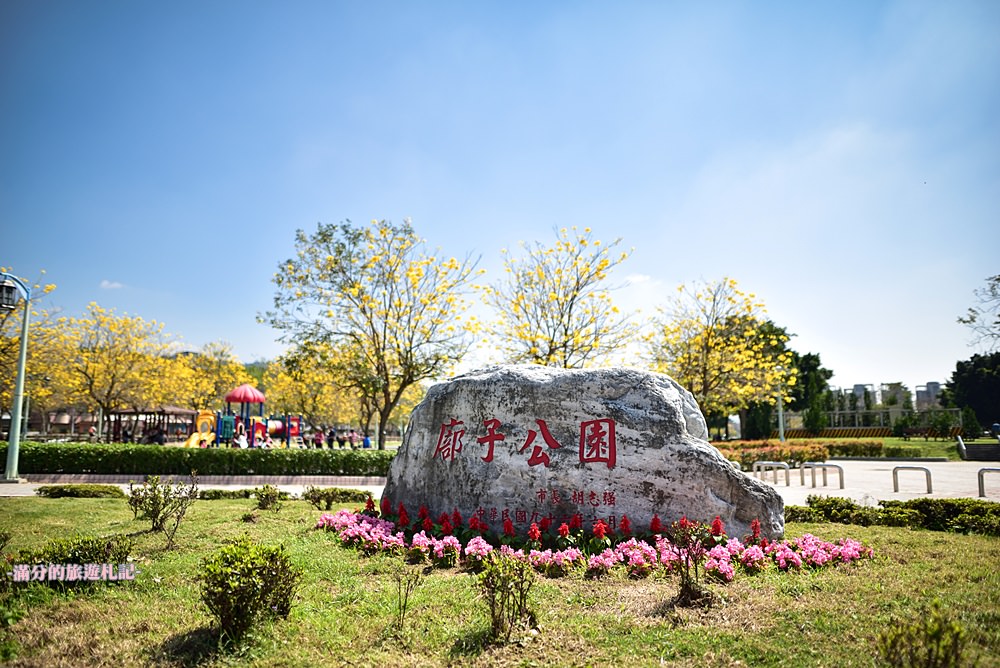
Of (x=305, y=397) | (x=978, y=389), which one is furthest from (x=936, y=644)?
(x=978, y=389)

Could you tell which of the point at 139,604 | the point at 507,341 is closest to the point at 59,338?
the point at 507,341

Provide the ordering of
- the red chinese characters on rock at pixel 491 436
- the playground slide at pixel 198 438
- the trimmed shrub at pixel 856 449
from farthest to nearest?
the trimmed shrub at pixel 856 449 → the playground slide at pixel 198 438 → the red chinese characters on rock at pixel 491 436

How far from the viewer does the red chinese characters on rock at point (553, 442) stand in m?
7.09

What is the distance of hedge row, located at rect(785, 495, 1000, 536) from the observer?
25.5 feet

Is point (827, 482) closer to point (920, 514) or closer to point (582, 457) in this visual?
point (920, 514)

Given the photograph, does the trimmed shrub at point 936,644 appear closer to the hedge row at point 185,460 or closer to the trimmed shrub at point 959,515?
the trimmed shrub at point 959,515

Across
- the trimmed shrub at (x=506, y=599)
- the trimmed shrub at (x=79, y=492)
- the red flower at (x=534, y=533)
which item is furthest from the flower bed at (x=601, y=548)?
the trimmed shrub at (x=79, y=492)

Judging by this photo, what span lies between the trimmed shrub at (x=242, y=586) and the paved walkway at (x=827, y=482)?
32.3 ft

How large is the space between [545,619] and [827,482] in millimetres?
15187

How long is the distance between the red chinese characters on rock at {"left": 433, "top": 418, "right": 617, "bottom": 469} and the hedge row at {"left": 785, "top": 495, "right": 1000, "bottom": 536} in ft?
13.8

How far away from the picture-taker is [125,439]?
2866cm

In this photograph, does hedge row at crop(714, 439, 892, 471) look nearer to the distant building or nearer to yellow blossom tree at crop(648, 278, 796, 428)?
yellow blossom tree at crop(648, 278, 796, 428)

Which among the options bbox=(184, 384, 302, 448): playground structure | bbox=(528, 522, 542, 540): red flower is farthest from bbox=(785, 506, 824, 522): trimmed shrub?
bbox=(184, 384, 302, 448): playground structure

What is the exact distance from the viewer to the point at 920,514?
841 cm
